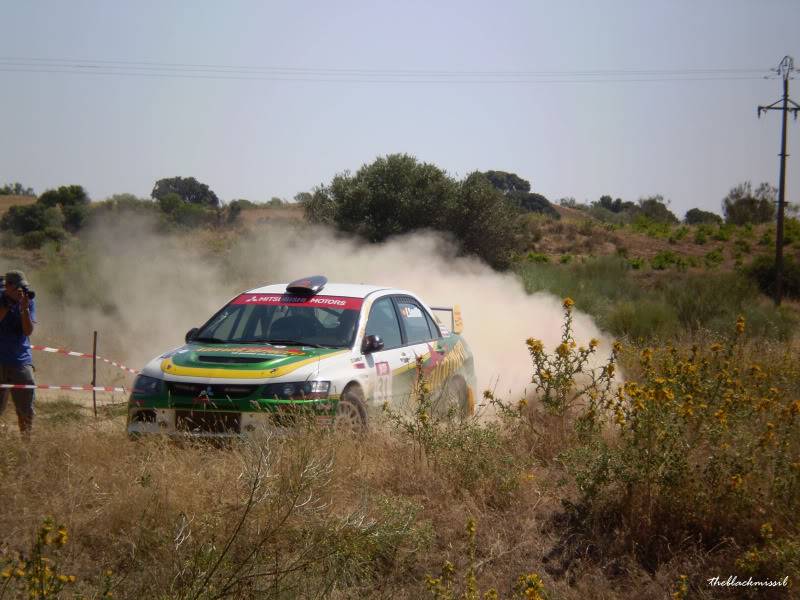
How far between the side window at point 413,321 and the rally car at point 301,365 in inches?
0.6

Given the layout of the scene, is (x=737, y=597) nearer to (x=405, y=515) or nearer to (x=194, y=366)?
(x=405, y=515)

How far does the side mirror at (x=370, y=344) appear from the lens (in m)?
7.52

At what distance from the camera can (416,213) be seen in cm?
2462

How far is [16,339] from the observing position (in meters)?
7.68

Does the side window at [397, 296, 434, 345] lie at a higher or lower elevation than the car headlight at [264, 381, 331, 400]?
higher

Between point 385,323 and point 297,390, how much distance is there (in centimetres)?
184

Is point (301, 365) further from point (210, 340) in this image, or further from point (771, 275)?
point (771, 275)

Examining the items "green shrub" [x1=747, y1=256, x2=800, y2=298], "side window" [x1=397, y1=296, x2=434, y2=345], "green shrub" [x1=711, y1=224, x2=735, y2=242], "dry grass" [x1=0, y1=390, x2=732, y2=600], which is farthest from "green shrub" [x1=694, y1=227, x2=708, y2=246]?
"dry grass" [x1=0, y1=390, x2=732, y2=600]

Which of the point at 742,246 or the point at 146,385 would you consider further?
the point at 742,246

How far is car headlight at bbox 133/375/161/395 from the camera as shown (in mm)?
6816

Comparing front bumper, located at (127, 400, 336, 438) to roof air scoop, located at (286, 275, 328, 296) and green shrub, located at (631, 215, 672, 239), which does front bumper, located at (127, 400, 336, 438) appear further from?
green shrub, located at (631, 215, 672, 239)

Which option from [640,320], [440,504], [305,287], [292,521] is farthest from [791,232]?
[292,521]

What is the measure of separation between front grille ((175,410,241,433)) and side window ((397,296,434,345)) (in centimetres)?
235

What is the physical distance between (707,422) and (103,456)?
410cm
